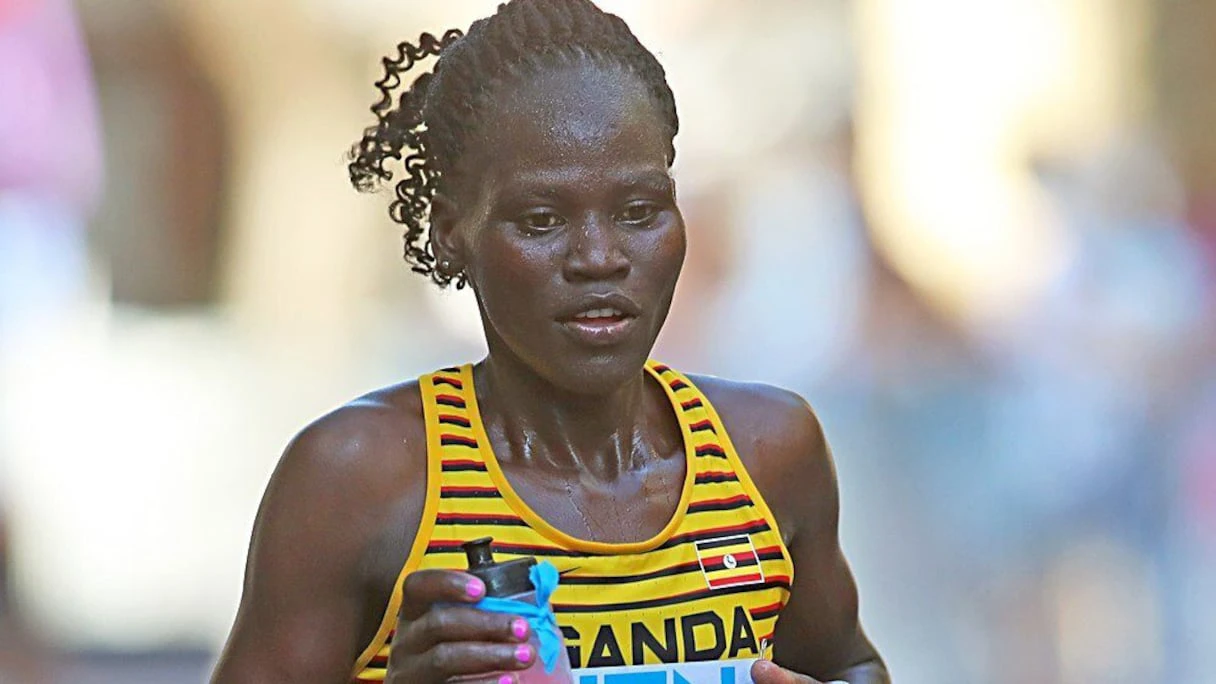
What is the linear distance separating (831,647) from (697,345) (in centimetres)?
275

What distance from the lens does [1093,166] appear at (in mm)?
5152

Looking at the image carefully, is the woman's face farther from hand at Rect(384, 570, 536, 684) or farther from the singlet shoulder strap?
hand at Rect(384, 570, 536, 684)

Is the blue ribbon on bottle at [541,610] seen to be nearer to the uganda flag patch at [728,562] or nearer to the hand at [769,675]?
the hand at [769,675]

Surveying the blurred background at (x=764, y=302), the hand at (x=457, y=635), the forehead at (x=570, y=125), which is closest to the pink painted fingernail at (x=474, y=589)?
the hand at (x=457, y=635)

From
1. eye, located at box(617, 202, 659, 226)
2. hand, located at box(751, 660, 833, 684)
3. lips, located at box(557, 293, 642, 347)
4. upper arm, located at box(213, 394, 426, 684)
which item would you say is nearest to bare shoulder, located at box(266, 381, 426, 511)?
upper arm, located at box(213, 394, 426, 684)

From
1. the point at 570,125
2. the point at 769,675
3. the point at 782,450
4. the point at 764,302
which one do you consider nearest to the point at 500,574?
the point at 769,675

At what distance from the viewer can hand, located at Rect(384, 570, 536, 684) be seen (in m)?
1.43

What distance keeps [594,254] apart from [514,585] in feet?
1.46

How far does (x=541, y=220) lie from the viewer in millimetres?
1814

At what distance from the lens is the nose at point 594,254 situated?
178 centimetres

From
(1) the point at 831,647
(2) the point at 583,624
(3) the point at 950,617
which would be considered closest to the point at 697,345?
(3) the point at 950,617

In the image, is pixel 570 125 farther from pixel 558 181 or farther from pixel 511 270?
pixel 511 270

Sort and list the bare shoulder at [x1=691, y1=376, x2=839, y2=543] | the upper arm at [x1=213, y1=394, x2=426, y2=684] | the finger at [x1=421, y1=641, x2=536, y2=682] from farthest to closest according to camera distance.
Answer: the bare shoulder at [x1=691, y1=376, x2=839, y2=543], the upper arm at [x1=213, y1=394, x2=426, y2=684], the finger at [x1=421, y1=641, x2=536, y2=682]

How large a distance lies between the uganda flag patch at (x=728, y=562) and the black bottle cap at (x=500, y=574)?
1.44ft
